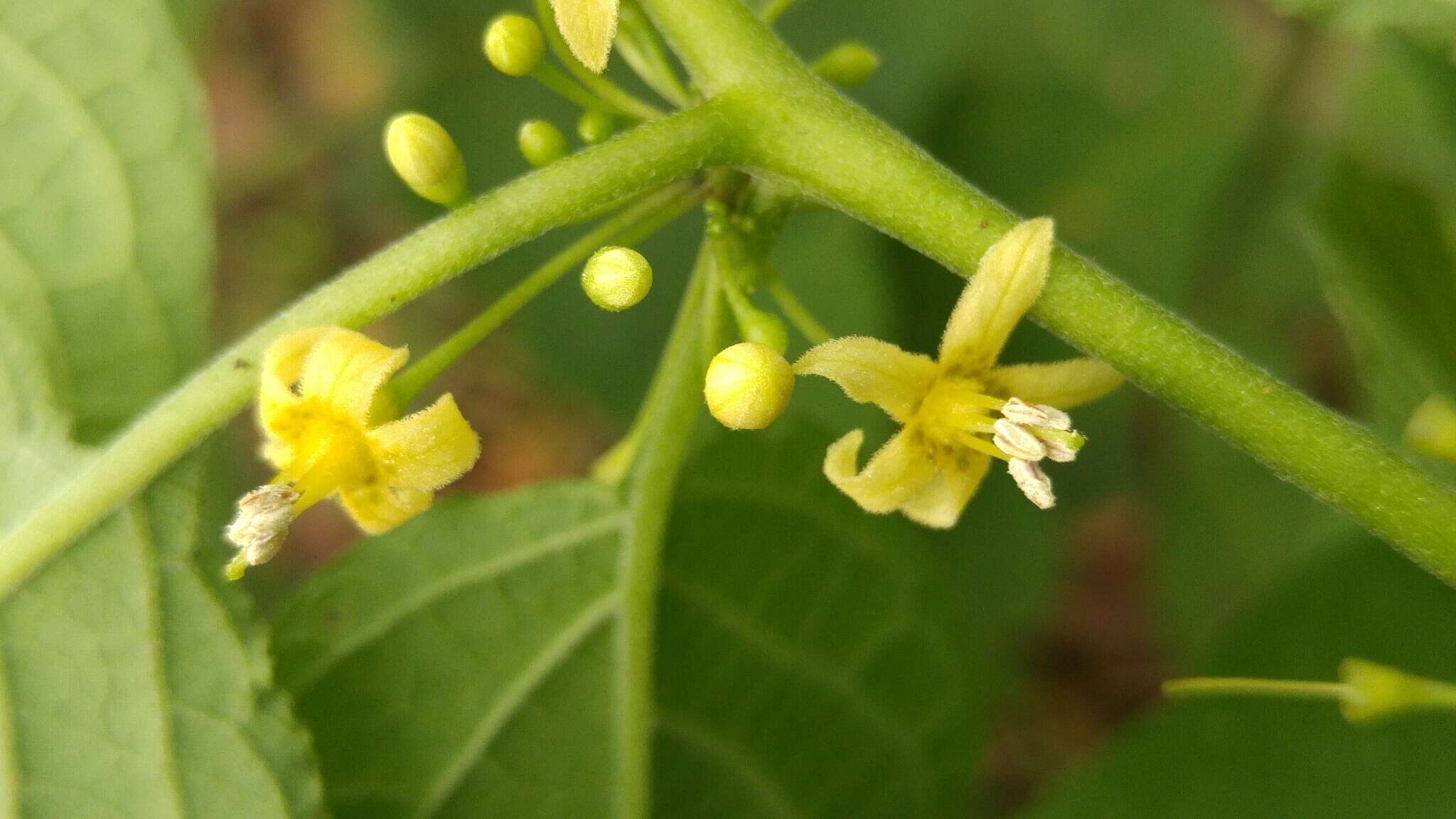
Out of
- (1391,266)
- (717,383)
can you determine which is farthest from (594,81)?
(1391,266)

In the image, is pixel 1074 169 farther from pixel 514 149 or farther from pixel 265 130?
pixel 265 130

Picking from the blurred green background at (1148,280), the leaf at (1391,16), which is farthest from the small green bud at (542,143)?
the blurred green background at (1148,280)

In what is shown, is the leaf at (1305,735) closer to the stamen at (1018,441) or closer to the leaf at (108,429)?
the stamen at (1018,441)

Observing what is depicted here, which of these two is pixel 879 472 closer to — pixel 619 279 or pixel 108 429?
pixel 619 279

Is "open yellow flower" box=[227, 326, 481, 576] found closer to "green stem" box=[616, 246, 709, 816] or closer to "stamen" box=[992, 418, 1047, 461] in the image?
"green stem" box=[616, 246, 709, 816]

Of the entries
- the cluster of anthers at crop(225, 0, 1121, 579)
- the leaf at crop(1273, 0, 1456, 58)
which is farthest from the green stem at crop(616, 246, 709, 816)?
the leaf at crop(1273, 0, 1456, 58)
